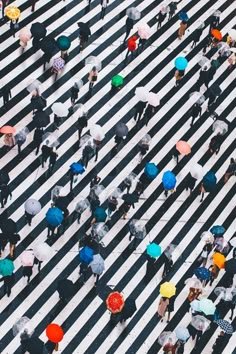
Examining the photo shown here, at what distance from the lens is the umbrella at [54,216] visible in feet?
75.9

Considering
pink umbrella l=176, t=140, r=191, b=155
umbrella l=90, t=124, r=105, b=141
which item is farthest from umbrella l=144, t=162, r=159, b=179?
A: umbrella l=90, t=124, r=105, b=141

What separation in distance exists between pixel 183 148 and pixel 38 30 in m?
5.76

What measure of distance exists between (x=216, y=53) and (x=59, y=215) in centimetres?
958

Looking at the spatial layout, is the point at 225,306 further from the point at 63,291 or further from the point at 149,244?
the point at 63,291

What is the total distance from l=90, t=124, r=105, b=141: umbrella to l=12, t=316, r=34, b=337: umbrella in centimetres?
602

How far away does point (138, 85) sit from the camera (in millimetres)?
27766

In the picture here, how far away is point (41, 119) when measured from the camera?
81.6ft

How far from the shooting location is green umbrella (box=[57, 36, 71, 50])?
2678 centimetres

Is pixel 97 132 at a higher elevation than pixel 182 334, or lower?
higher

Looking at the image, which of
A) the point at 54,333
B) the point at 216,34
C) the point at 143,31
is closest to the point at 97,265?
the point at 54,333

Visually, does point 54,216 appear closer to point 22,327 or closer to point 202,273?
point 22,327

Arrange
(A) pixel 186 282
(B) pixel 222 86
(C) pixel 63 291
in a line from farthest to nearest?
(B) pixel 222 86 < (A) pixel 186 282 < (C) pixel 63 291

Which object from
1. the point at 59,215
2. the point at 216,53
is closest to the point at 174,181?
the point at 59,215

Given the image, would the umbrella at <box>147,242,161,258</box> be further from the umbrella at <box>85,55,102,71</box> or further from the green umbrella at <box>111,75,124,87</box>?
the umbrella at <box>85,55,102,71</box>
